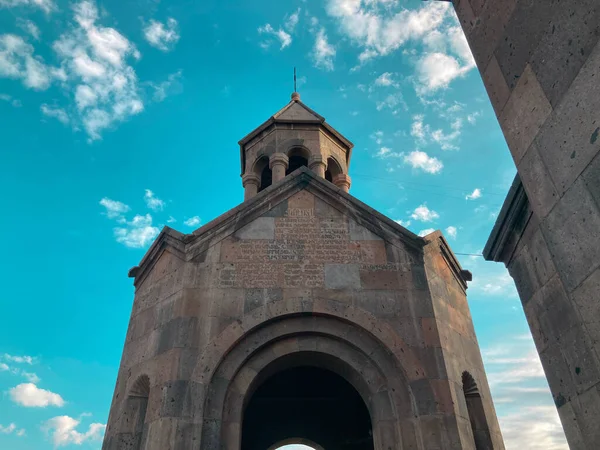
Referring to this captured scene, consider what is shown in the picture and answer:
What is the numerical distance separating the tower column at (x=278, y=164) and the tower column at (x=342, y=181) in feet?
4.76

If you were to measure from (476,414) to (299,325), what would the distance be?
3239 millimetres

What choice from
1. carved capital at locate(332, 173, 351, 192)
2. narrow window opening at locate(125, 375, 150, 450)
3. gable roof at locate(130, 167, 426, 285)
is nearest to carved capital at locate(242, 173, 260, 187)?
carved capital at locate(332, 173, 351, 192)

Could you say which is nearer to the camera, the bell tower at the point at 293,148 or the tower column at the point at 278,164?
the tower column at the point at 278,164

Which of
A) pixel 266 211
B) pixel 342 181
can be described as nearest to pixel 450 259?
pixel 266 211

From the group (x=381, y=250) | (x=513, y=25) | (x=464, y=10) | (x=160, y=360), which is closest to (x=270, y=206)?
(x=381, y=250)

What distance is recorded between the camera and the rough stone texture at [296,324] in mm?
5613

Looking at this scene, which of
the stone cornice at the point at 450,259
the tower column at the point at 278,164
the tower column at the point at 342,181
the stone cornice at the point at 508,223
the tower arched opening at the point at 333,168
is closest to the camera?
the stone cornice at the point at 508,223

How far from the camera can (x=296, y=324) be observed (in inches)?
246

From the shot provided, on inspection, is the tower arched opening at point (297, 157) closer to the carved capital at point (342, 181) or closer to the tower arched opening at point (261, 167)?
the tower arched opening at point (261, 167)

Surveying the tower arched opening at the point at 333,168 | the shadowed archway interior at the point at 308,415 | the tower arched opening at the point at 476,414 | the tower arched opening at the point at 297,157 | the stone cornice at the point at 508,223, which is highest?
the tower arched opening at the point at 297,157

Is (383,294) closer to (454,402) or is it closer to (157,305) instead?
(454,402)

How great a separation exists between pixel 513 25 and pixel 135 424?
654 centimetres

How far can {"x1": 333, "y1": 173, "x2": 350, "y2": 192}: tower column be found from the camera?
11.0 m

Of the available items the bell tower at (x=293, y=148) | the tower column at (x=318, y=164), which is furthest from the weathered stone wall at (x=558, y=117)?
the bell tower at (x=293, y=148)
